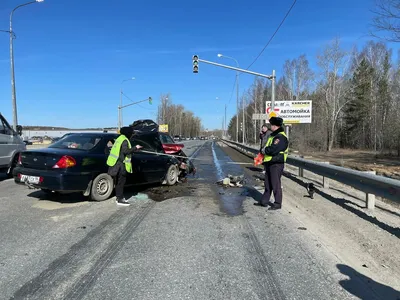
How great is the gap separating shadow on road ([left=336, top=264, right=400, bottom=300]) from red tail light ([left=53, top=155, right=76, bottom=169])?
5472 millimetres

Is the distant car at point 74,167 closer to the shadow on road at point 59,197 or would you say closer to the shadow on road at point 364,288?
the shadow on road at point 59,197

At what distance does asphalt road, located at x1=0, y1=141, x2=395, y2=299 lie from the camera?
12.2 feet

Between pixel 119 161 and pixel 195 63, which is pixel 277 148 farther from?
pixel 195 63

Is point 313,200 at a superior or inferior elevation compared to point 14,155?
inferior

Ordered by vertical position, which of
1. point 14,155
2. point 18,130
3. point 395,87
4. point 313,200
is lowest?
point 313,200

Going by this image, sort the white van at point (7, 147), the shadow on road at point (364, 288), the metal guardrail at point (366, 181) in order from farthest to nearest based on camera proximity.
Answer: the white van at point (7, 147) → the metal guardrail at point (366, 181) → the shadow on road at point (364, 288)

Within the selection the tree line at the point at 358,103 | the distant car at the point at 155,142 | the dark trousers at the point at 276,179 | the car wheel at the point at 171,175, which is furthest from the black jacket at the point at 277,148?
the tree line at the point at 358,103

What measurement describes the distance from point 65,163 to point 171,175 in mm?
4088

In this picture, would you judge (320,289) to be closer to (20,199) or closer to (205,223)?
(205,223)

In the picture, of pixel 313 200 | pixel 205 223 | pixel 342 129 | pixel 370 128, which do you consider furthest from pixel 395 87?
pixel 205 223

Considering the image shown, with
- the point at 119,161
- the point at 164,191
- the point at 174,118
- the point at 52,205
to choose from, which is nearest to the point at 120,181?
the point at 119,161

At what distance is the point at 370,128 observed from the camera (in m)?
50.7

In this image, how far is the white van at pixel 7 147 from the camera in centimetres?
1188

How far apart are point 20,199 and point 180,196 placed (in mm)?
3765
